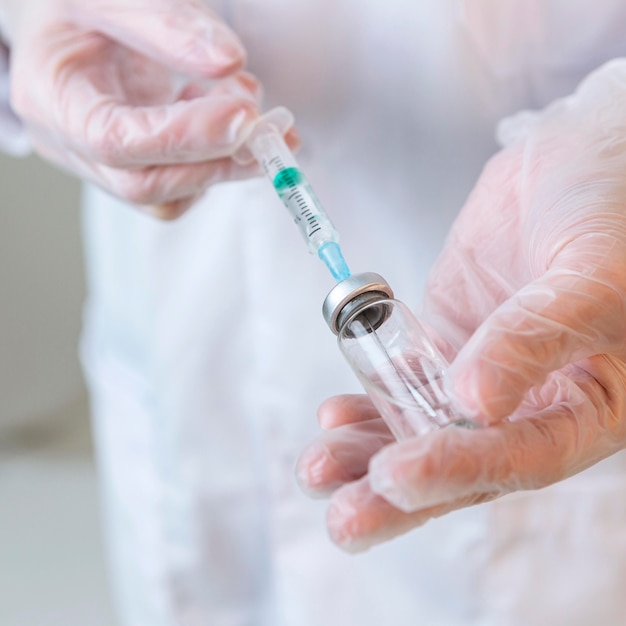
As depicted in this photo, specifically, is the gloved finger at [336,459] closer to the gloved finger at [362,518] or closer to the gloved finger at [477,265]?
the gloved finger at [362,518]

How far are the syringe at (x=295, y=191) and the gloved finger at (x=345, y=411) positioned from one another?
0.13 meters

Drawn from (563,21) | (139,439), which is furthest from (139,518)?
(563,21)

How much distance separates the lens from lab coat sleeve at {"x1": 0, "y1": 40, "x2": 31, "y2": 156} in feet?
3.46

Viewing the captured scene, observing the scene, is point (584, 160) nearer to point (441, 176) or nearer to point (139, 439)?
point (441, 176)

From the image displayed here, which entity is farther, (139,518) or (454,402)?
(139,518)

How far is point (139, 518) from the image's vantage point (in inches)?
42.4

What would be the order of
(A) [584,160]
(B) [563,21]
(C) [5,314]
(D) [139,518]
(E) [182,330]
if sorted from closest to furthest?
(A) [584,160], (B) [563,21], (E) [182,330], (D) [139,518], (C) [5,314]

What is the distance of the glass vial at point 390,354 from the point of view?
1.94 ft

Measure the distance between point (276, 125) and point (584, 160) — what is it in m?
0.29

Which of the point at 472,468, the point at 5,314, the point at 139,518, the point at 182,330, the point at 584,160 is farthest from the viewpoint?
the point at 5,314

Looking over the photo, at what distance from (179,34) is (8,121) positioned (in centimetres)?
41

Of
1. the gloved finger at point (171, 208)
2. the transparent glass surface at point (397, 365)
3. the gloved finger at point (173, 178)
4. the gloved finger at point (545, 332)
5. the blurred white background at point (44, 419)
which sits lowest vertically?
the blurred white background at point (44, 419)

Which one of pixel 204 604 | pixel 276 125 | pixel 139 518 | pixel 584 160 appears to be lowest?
pixel 204 604

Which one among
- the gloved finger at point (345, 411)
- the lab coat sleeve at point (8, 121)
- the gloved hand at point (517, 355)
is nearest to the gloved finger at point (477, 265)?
the gloved hand at point (517, 355)
